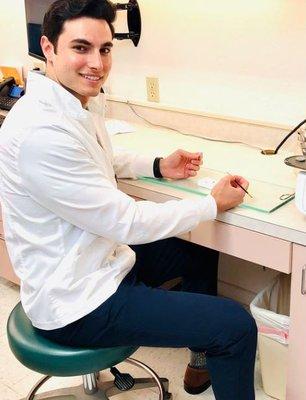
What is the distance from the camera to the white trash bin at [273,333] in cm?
155

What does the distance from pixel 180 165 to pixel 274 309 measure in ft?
2.15

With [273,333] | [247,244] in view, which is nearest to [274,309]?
[273,333]

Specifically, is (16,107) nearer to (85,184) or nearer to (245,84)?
(85,184)

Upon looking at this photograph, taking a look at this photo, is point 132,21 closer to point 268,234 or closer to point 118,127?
point 118,127

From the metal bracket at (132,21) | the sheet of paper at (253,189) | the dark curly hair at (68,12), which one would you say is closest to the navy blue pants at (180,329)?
the sheet of paper at (253,189)

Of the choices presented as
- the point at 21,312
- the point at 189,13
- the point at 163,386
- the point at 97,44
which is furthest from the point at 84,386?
the point at 189,13

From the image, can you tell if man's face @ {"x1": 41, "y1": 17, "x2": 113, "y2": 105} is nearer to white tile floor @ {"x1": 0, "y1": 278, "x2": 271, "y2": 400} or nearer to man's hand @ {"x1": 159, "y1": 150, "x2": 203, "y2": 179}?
man's hand @ {"x1": 159, "y1": 150, "x2": 203, "y2": 179}

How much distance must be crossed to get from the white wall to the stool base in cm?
105

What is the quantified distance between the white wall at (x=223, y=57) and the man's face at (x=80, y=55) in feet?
2.44

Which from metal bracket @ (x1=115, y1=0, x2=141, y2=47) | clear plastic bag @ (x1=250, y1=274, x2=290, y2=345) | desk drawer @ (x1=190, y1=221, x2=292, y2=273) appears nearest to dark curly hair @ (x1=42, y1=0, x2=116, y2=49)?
desk drawer @ (x1=190, y1=221, x2=292, y2=273)

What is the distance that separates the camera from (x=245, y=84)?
1.94 meters

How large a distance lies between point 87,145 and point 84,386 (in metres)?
0.84

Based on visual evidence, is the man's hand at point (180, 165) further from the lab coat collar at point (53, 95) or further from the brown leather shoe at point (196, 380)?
the brown leather shoe at point (196, 380)

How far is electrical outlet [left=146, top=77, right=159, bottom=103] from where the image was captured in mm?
2221
